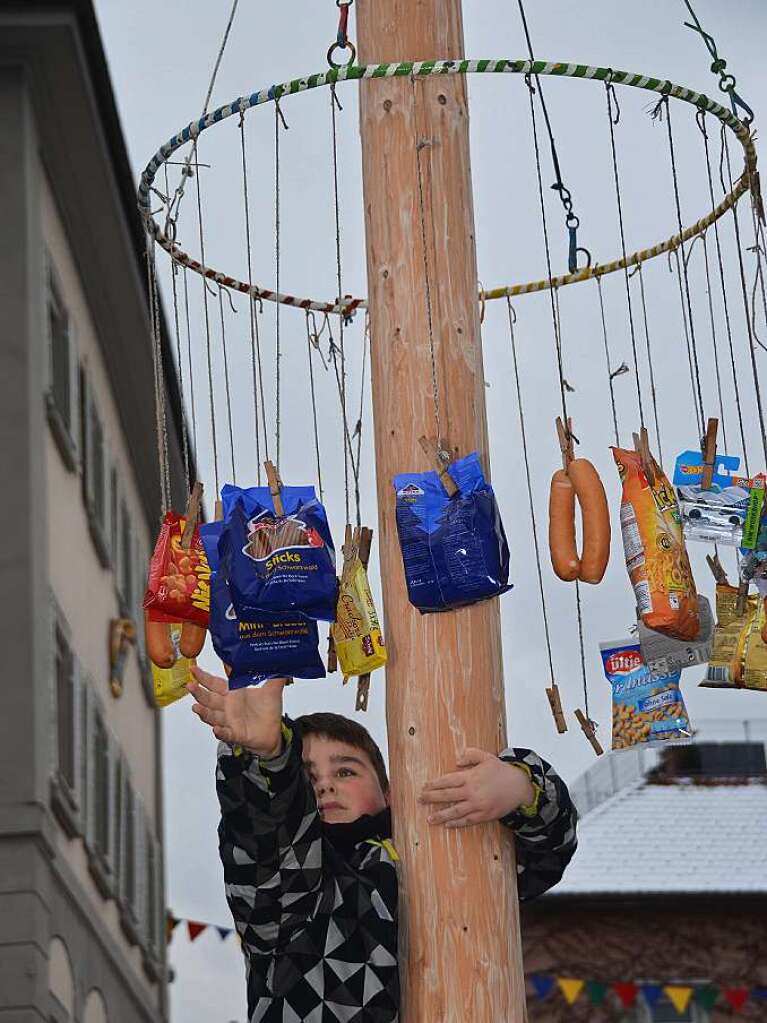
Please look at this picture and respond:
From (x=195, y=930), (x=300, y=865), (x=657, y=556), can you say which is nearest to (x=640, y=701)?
(x=657, y=556)

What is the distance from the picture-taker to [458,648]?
3887mm

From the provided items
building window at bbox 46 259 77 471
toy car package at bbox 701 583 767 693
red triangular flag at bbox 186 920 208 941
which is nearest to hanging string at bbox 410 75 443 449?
toy car package at bbox 701 583 767 693

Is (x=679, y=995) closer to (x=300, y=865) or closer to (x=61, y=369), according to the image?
(x=61, y=369)

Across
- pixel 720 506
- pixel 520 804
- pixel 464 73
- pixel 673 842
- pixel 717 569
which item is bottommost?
pixel 673 842

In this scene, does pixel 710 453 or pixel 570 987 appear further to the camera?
pixel 570 987

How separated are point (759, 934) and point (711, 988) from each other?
31.3 inches

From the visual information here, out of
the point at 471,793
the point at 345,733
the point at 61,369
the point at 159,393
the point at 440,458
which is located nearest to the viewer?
the point at 471,793

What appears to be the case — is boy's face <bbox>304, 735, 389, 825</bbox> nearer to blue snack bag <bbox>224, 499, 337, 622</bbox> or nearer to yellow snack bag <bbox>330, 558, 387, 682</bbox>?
yellow snack bag <bbox>330, 558, 387, 682</bbox>

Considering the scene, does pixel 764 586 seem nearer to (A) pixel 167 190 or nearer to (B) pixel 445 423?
(B) pixel 445 423

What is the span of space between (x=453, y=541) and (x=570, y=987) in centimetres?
1700

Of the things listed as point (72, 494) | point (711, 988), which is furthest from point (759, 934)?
point (72, 494)

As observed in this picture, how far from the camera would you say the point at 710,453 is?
432 centimetres

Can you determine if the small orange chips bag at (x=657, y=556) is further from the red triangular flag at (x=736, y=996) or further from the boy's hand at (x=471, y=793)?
the red triangular flag at (x=736, y=996)

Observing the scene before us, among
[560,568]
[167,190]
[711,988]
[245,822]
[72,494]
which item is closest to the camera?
[245,822]
